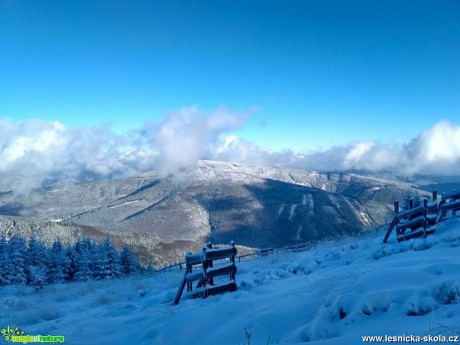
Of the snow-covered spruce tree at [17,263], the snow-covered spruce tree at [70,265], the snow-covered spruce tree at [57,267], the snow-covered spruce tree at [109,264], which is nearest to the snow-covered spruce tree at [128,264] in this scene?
the snow-covered spruce tree at [109,264]

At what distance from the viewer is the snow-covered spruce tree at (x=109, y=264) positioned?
35781 millimetres

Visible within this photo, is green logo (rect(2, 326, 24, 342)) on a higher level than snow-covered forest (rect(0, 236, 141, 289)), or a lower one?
higher

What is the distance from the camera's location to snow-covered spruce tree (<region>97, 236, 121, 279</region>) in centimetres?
3578

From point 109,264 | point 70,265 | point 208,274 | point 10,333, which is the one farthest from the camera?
point 70,265

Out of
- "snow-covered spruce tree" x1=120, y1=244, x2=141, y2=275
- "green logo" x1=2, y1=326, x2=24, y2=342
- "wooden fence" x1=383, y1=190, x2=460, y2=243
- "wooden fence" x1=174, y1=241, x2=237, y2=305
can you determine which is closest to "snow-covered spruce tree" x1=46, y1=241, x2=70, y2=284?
"snow-covered spruce tree" x1=120, y1=244, x2=141, y2=275

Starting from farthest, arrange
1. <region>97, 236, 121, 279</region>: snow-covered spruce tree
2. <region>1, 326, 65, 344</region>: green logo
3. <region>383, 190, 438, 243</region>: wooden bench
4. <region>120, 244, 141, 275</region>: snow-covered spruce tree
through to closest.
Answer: <region>120, 244, 141, 275</region>: snow-covered spruce tree, <region>97, 236, 121, 279</region>: snow-covered spruce tree, <region>383, 190, 438, 243</region>: wooden bench, <region>1, 326, 65, 344</region>: green logo

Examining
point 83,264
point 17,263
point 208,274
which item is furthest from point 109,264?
point 208,274

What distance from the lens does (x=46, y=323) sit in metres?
10.3

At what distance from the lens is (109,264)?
36.8m

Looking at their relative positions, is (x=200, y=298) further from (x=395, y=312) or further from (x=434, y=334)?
(x=434, y=334)

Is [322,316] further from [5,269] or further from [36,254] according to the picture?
[36,254]

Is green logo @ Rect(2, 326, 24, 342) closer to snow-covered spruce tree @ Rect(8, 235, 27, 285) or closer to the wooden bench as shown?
the wooden bench

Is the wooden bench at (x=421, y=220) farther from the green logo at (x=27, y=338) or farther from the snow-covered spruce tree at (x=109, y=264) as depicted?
the snow-covered spruce tree at (x=109, y=264)

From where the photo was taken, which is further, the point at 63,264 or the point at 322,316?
the point at 63,264
